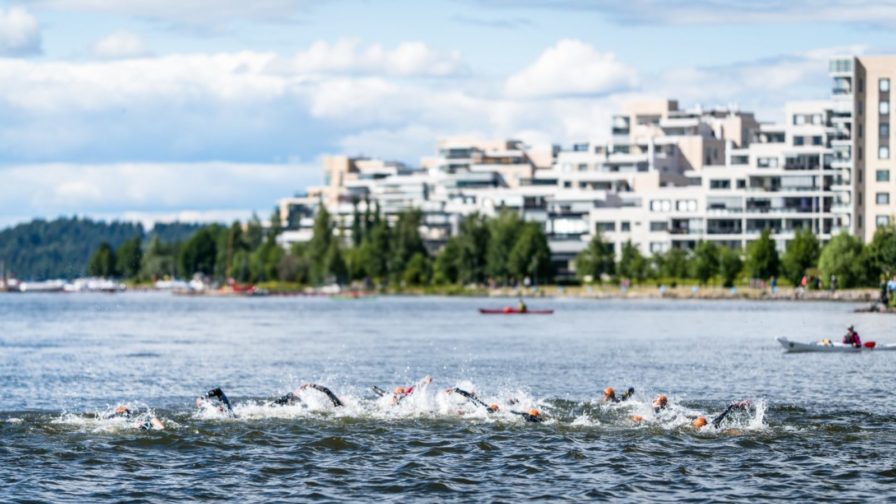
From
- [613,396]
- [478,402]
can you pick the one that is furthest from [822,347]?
[478,402]

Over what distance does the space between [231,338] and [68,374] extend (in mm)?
40309

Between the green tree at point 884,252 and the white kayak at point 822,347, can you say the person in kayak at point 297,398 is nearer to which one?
the white kayak at point 822,347

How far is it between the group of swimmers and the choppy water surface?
36cm

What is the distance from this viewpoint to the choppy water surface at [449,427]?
145 feet

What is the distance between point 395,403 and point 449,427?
4.98 m

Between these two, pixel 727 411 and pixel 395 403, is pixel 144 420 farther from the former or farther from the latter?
pixel 727 411

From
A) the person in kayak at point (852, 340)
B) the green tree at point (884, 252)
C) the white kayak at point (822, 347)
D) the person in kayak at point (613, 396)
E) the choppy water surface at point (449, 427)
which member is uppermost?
the green tree at point (884, 252)

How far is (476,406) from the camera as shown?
58.8 metres

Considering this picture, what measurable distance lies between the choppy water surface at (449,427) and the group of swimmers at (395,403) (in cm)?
36

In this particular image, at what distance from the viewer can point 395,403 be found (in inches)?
2357

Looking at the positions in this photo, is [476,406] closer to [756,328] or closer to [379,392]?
[379,392]

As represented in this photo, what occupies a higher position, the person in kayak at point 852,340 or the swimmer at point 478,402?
the person in kayak at point 852,340

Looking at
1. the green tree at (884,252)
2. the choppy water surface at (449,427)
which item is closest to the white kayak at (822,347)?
the choppy water surface at (449,427)

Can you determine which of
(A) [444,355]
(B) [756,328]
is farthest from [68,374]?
(B) [756,328]
